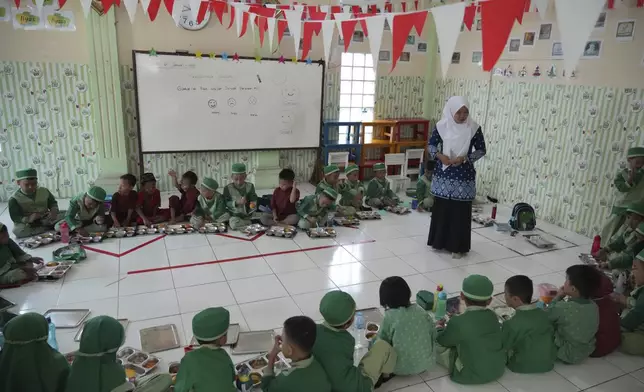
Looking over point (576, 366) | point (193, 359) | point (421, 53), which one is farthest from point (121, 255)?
point (421, 53)

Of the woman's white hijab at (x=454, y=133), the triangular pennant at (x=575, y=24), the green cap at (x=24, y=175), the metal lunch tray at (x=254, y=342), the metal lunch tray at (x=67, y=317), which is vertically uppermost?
the triangular pennant at (x=575, y=24)

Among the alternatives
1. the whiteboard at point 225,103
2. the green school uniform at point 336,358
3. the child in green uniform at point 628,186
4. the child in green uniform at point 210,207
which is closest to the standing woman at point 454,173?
the child in green uniform at point 628,186

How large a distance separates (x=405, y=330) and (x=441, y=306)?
983 millimetres

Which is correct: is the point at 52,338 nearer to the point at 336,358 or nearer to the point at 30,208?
the point at 336,358

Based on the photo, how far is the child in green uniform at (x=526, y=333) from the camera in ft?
9.48

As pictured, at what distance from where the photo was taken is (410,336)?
2824 millimetres

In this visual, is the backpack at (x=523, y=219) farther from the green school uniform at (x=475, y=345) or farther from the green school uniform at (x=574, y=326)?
the green school uniform at (x=475, y=345)

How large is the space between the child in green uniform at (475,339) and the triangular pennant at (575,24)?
1.37m

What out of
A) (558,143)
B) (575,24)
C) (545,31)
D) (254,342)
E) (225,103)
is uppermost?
(545,31)

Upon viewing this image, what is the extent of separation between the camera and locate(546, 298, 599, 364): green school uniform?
121 inches

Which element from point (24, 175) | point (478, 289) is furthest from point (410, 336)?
point (24, 175)

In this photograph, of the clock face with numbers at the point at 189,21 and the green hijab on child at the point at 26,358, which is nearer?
the green hijab on child at the point at 26,358

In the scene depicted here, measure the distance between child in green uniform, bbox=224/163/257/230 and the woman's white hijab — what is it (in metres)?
2.49

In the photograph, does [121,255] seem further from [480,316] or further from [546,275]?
[546,275]
